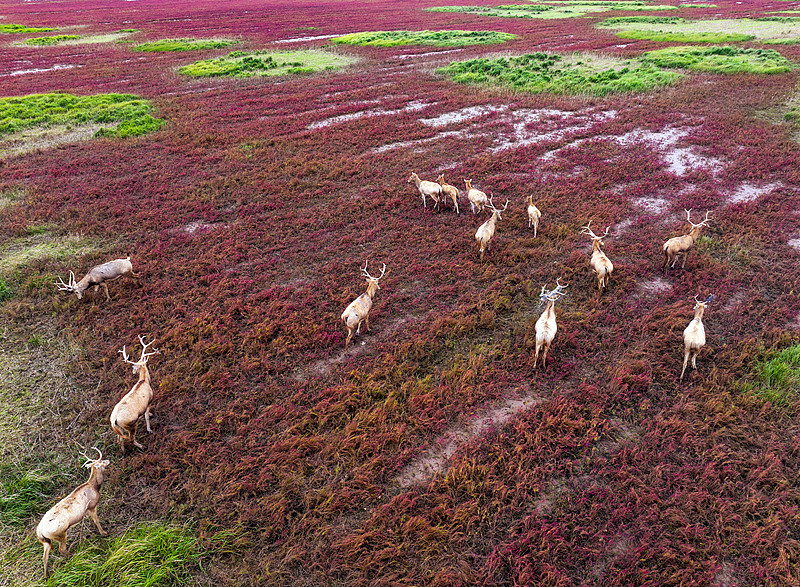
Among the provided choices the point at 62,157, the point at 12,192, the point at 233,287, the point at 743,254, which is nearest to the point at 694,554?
the point at 743,254

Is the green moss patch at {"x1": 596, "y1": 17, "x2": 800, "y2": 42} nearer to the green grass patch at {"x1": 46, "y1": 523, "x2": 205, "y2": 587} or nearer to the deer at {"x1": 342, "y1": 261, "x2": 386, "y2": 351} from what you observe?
the deer at {"x1": 342, "y1": 261, "x2": 386, "y2": 351}

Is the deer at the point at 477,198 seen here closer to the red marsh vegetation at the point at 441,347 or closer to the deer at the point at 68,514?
the red marsh vegetation at the point at 441,347

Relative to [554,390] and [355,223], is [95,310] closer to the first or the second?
[355,223]

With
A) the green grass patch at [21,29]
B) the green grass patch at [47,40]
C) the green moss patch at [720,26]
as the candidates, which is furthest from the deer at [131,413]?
the green grass patch at [21,29]

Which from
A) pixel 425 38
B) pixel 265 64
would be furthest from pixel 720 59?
pixel 265 64

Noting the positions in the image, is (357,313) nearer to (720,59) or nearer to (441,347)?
(441,347)

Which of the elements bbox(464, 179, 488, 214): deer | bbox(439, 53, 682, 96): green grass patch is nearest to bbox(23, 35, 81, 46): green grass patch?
bbox(439, 53, 682, 96): green grass patch
